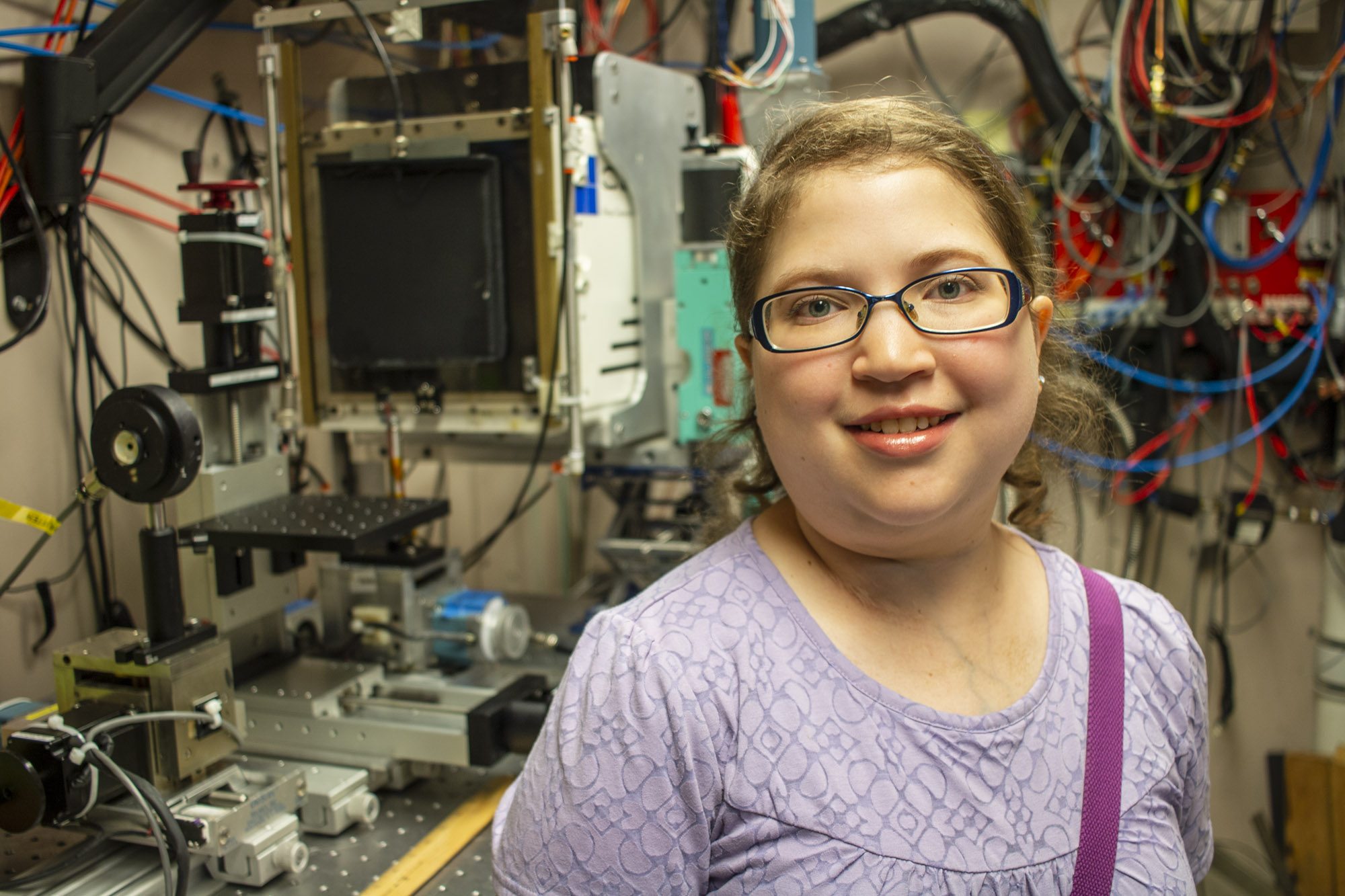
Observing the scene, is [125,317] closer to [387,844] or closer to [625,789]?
[387,844]

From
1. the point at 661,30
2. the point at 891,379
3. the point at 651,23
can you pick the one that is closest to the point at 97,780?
the point at 891,379

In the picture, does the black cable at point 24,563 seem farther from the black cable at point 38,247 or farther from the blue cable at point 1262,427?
the blue cable at point 1262,427

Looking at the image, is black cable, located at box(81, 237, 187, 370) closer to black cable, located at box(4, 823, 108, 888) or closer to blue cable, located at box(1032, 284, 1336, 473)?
black cable, located at box(4, 823, 108, 888)

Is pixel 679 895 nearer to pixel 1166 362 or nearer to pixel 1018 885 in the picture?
pixel 1018 885

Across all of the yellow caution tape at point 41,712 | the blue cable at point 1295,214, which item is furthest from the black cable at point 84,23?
the blue cable at point 1295,214

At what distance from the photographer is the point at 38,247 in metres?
1.67

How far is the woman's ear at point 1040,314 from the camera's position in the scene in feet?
3.10

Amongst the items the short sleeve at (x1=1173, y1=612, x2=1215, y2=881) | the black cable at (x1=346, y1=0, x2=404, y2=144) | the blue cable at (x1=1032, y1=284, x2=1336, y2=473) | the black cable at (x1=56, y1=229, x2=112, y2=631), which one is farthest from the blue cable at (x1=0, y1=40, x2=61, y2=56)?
the blue cable at (x1=1032, y1=284, x2=1336, y2=473)

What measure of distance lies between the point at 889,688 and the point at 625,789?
0.25 m

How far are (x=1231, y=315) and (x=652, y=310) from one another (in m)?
1.61

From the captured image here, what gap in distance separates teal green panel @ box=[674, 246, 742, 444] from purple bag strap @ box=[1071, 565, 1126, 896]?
0.96 meters

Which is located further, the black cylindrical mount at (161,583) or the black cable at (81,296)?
the black cable at (81,296)

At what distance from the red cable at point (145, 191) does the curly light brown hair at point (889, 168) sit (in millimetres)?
1276

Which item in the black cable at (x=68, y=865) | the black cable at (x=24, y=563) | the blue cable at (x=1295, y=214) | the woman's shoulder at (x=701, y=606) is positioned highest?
the blue cable at (x=1295, y=214)
